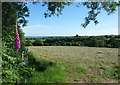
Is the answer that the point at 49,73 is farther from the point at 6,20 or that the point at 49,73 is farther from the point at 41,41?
the point at 41,41

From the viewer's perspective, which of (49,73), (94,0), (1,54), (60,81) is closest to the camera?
(1,54)

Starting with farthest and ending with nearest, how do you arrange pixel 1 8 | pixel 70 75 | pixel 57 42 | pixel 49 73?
pixel 57 42 → pixel 70 75 → pixel 49 73 → pixel 1 8

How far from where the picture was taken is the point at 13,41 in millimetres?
2734

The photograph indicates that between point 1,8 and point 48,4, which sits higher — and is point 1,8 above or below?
below

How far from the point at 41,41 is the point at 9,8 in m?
10.3

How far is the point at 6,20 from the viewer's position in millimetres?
2490

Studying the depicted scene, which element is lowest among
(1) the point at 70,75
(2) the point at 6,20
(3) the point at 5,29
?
(1) the point at 70,75

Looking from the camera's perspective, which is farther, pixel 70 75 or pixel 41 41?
→ pixel 41 41

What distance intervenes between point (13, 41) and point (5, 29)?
41 centimetres

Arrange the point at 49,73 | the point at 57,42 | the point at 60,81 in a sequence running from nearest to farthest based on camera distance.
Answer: the point at 60,81 < the point at 49,73 < the point at 57,42

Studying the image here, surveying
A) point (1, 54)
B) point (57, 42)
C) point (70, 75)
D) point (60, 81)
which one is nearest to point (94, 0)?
point (70, 75)

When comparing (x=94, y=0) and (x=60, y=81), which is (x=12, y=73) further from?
(x=94, y=0)

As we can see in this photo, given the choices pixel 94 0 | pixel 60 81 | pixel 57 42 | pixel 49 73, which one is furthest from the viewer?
pixel 57 42

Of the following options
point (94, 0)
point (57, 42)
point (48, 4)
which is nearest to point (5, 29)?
point (48, 4)
